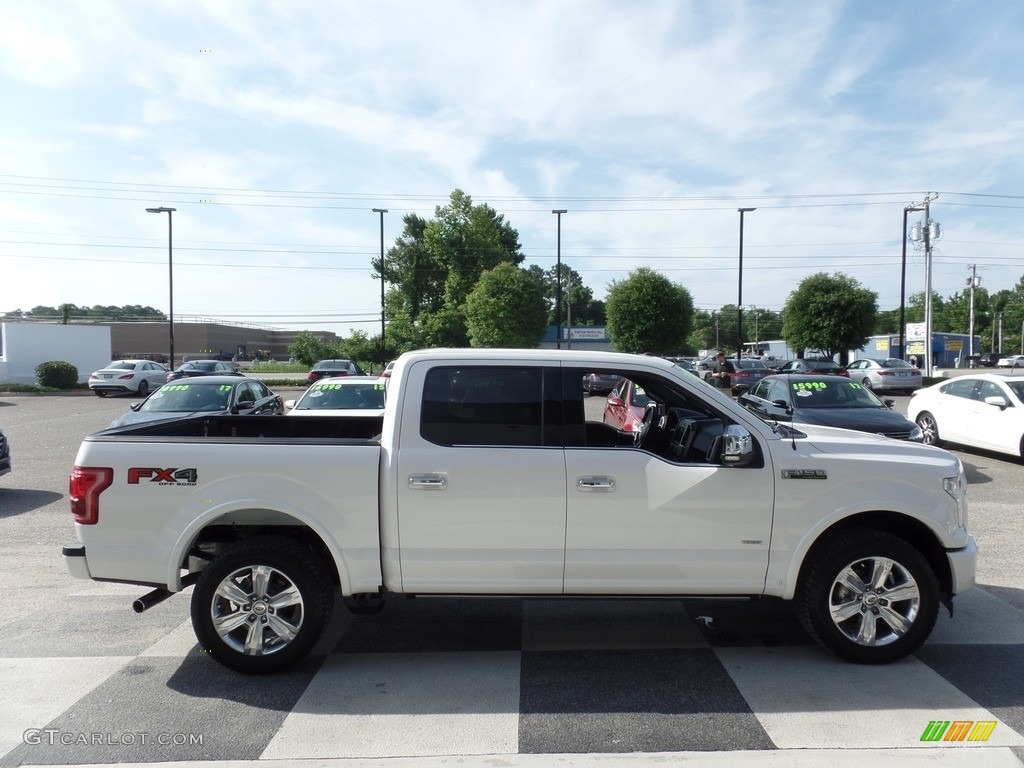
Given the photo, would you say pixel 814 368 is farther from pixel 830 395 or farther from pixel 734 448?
pixel 734 448

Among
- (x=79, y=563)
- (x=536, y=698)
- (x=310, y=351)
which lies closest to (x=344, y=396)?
(x=79, y=563)

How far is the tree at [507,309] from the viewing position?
47.4 m

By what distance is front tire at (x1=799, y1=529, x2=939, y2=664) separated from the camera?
14.7 ft

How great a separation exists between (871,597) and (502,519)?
2.26 m

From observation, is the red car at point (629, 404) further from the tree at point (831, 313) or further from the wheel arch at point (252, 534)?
the tree at point (831, 313)

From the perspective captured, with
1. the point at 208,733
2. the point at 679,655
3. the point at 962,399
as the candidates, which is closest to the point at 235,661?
the point at 208,733

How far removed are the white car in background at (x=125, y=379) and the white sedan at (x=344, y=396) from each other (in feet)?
68.8

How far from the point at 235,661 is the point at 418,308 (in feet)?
212

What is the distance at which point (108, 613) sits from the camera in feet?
→ 18.6

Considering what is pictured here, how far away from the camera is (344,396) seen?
41.4 ft

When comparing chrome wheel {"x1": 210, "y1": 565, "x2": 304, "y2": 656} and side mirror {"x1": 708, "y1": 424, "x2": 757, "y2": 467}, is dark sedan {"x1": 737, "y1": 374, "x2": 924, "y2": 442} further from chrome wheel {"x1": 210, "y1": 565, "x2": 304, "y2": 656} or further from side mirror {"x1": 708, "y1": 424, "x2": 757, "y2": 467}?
chrome wheel {"x1": 210, "y1": 565, "x2": 304, "y2": 656}

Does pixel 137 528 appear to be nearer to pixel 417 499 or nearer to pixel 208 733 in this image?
pixel 208 733

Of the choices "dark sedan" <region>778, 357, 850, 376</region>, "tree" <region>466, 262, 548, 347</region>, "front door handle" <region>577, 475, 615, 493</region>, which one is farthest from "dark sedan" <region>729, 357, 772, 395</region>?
"front door handle" <region>577, 475, 615, 493</region>

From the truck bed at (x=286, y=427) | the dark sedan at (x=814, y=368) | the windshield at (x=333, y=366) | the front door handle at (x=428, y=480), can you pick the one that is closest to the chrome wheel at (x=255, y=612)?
the front door handle at (x=428, y=480)
